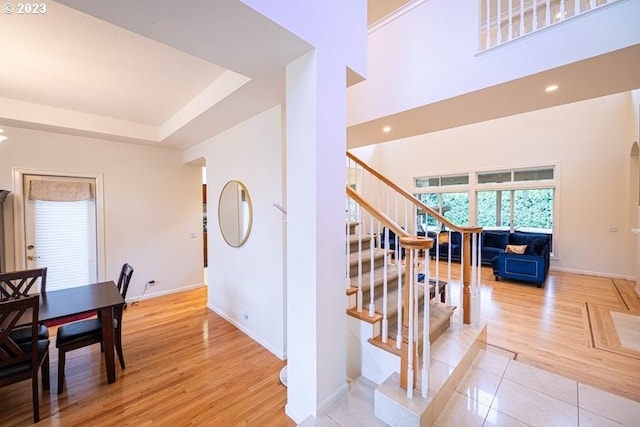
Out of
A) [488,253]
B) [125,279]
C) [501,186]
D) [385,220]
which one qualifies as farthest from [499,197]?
[125,279]

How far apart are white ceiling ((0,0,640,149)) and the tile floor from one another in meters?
2.47

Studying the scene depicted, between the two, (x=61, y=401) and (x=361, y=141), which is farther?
(x=361, y=141)

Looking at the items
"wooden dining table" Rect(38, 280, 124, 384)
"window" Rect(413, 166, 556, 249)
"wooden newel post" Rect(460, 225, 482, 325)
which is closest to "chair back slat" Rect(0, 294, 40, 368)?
"wooden dining table" Rect(38, 280, 124, 384)

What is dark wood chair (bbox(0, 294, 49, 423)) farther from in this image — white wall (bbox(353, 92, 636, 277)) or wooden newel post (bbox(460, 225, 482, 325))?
white wall (bbox(353, 92, 636, 277))

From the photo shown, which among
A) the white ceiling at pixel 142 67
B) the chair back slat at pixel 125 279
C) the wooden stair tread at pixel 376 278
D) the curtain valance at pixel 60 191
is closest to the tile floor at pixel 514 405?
the wooden stair tread at pixel 376 278

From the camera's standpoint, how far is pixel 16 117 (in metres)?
3.08

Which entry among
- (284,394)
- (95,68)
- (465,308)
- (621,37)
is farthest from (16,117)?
(621,37)

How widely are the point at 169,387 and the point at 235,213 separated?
1939 mm

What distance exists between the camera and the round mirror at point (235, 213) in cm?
316

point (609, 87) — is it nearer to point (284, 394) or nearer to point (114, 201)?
point (284, 394)

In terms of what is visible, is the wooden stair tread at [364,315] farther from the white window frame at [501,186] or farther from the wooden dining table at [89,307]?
the white window frame at [501,186]

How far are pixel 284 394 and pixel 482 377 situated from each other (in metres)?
1.63

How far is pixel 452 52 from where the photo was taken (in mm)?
2633

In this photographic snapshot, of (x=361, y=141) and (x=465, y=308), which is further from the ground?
(x=361, y=141)
